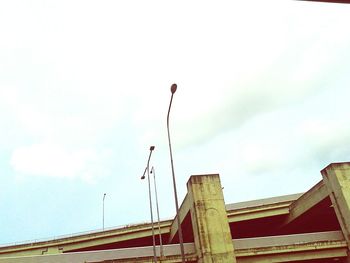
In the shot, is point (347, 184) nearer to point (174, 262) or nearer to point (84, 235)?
point (174, 262)

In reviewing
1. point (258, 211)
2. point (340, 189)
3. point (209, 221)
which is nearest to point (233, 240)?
point (209, 221)

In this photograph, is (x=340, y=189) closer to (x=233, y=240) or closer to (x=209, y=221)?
(x=233, y=240)

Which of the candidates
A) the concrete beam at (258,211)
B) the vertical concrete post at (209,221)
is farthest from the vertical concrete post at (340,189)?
the vertical concrete post at (209,221)

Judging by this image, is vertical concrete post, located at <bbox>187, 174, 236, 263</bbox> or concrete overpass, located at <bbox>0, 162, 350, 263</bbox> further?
concrete overpass, located at <bbox>0, 162, 350, 263</bbox>

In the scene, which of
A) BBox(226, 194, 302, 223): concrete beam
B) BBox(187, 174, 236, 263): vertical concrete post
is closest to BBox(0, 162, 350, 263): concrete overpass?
BBox(187, 174, 236, 263): vertical concrete post

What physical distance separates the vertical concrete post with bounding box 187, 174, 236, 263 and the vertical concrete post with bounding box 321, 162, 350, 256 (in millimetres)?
8729

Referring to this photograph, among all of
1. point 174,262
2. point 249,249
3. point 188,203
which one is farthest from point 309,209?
point 174,262

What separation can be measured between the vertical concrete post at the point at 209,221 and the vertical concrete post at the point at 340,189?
8729 millimetres

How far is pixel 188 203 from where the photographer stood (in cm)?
2688

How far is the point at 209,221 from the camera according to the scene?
2388 centimetres

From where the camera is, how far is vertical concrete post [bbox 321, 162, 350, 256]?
24.2 metres

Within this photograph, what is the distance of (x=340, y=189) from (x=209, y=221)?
10257 millimetres

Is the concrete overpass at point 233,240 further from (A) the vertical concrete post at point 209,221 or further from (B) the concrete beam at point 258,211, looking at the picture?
(B) the concrete beam at point 258,211

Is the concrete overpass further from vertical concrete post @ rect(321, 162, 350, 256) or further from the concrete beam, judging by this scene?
the concrete beam
